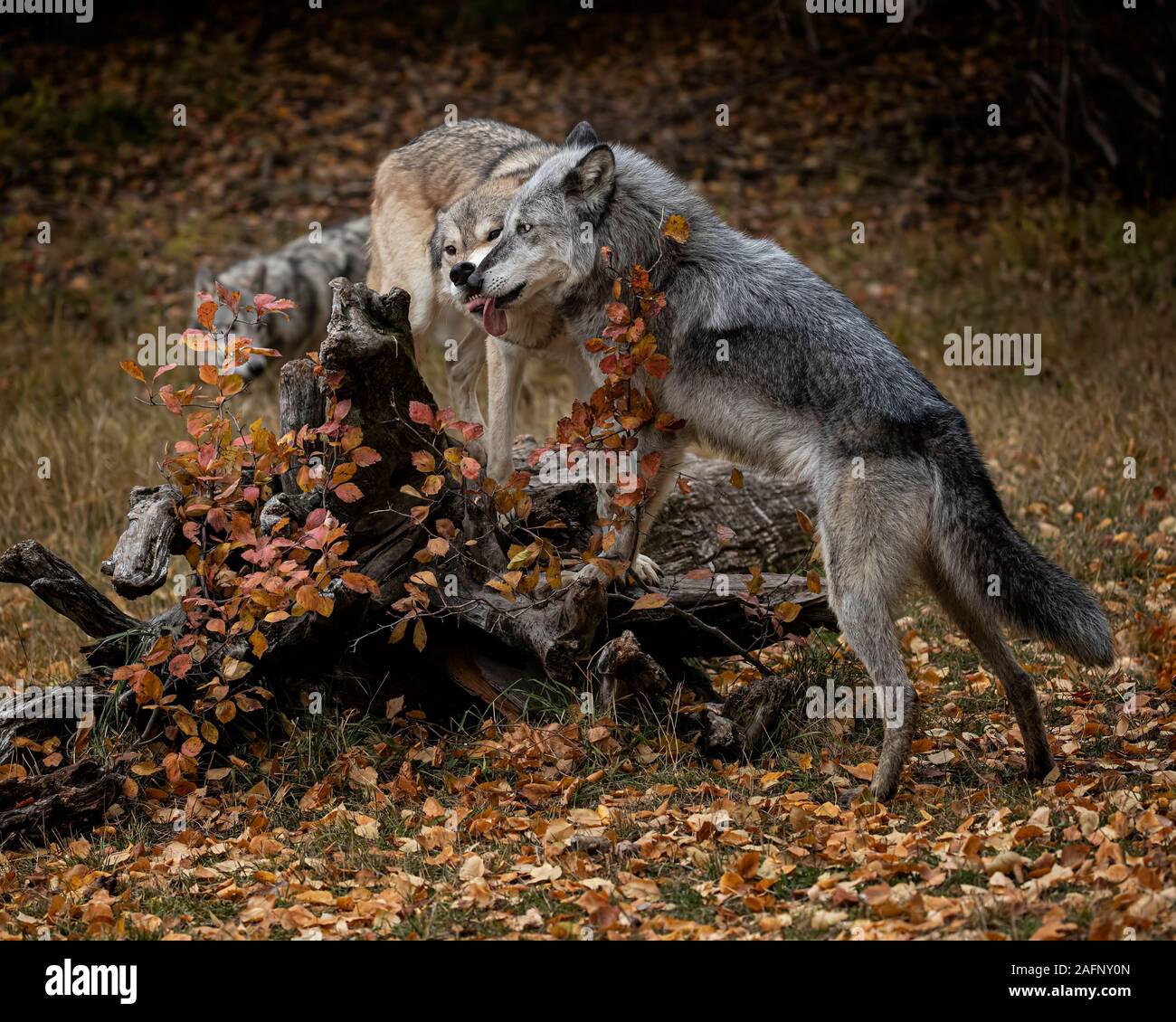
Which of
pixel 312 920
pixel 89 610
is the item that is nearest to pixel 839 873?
pixel 312 920

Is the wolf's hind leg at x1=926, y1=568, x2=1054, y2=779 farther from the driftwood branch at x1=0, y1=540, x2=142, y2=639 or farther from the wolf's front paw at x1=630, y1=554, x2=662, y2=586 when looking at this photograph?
the driftwood branch at x1=0, y1=540, x2=142, y2=639

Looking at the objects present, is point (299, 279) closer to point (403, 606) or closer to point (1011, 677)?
point (403, 606)

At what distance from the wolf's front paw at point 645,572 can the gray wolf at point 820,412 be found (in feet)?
1.27

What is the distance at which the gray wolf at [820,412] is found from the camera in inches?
182

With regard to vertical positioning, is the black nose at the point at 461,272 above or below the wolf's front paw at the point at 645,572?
above

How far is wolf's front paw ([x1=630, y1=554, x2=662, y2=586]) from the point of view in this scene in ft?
18.9

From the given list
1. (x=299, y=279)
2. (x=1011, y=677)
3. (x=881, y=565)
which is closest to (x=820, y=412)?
(x=881, y=565)

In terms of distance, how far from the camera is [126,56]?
17906mm

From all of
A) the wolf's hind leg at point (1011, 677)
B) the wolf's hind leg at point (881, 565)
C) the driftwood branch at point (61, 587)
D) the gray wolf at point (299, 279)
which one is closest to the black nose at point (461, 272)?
the wolf's hind leg at point (881, 565)

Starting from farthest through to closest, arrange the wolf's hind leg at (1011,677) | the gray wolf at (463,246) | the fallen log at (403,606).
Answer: the gray wolf at (463,246) < the fallen log at (403,606) < the wolf's hind leg at (1011,677)

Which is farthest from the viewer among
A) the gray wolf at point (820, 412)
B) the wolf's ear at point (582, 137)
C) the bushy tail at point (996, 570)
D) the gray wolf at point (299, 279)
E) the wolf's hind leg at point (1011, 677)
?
the gray wolf at point (299, 279)

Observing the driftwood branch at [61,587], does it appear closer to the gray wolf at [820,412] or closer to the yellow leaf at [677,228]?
the gray wolf at [820,412]

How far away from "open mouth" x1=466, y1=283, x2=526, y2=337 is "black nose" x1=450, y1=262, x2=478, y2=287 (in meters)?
0.09

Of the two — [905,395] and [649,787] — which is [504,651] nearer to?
[649,787]
